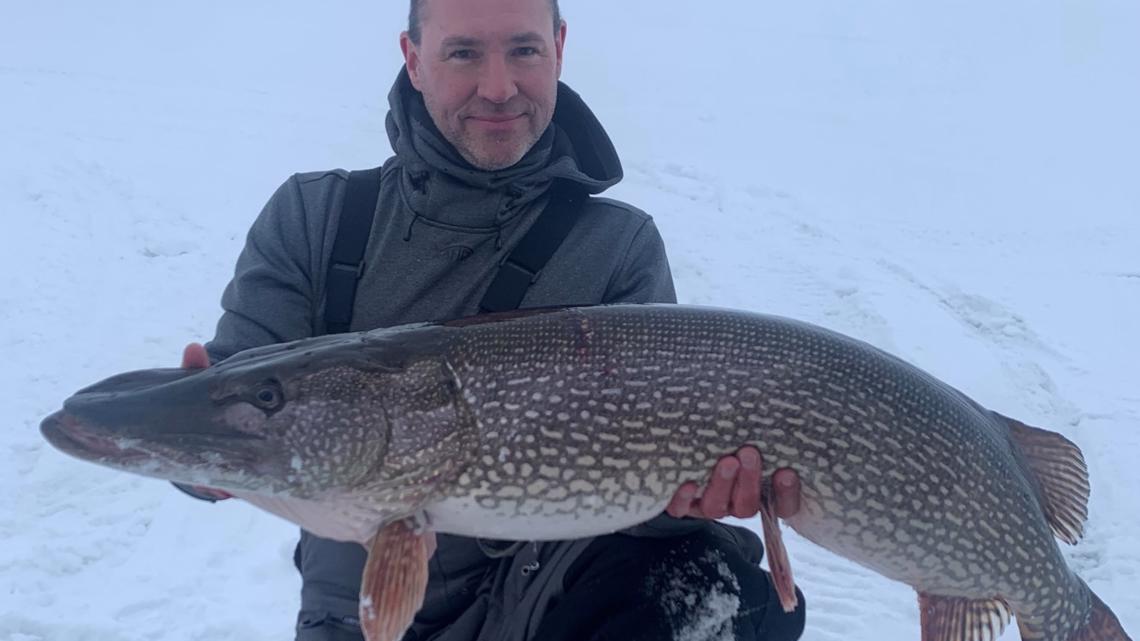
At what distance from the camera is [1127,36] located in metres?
22.9

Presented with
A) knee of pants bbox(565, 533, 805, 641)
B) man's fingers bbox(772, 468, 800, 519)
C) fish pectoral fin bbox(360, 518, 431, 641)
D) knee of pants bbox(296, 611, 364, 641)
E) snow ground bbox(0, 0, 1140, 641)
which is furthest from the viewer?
snow ground bbox(0, 0, 1140, 641)

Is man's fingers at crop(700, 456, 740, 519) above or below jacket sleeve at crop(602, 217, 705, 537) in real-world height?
below

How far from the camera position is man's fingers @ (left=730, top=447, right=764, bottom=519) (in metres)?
2.17

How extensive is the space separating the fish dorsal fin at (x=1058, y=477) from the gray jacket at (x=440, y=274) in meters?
0.86

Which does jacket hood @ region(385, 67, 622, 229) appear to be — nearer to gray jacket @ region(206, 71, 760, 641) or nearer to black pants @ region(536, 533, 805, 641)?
gray jacket @ region(206, 71, 760, 641)

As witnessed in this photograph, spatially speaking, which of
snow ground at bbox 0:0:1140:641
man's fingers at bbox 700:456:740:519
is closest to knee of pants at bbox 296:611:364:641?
snow ground at bbox 0:0:1140:641

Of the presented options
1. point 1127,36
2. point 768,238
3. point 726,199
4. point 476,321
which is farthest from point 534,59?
point 1127,36

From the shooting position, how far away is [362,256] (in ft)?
8.92

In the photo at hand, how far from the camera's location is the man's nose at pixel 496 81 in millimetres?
2668

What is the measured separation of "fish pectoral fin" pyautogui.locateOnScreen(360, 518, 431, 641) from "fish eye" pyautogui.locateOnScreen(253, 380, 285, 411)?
40cm

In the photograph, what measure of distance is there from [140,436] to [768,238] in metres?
7.81

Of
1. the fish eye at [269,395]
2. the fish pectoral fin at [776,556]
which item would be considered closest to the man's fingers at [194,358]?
the fish eye at [269,395]

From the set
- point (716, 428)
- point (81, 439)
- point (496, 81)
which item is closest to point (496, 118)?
point (496, 81)

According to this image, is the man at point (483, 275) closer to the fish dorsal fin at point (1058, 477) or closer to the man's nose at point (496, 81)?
the man's nose at point (496, 81)
